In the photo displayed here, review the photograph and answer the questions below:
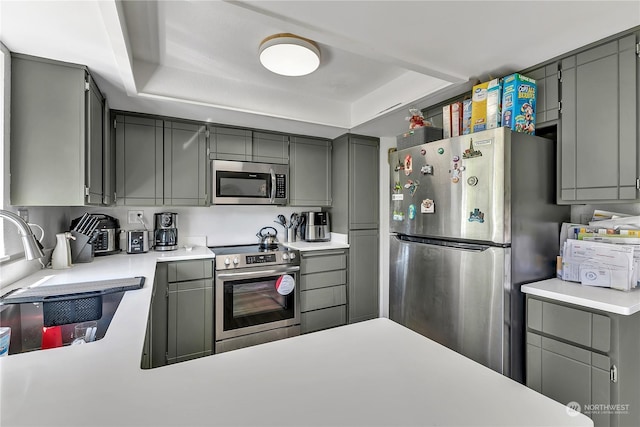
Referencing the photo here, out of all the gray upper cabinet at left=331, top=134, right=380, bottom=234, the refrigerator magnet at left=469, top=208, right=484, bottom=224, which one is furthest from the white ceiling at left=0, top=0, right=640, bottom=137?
the refrigerator magnet at left=469, top=208, right=484, bottom=224

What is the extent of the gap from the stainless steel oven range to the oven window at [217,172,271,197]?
0.56 metres

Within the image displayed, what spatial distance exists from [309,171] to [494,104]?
1.90m

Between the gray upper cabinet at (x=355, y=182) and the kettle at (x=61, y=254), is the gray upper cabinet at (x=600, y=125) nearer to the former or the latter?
the gray upper cabinet at (x=355, y=182)

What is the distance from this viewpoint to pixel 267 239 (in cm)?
312

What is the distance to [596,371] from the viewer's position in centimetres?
138

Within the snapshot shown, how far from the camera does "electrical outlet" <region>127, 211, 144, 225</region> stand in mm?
2744

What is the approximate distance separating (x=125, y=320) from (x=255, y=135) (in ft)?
7.44

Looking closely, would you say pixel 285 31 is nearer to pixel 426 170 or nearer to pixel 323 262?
pixel 426 170

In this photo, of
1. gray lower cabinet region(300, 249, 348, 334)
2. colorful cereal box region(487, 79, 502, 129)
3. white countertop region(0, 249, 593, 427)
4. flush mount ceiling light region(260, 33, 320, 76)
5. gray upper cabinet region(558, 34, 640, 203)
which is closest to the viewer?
white countertop region(0, 249, 593, 427)

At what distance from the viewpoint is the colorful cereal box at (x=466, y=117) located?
2.04 metres

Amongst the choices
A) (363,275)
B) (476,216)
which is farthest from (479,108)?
(363,275)

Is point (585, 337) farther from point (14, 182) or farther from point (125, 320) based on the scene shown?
point (14, 182)

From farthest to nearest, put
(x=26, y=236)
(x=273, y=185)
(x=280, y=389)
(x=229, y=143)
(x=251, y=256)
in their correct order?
(x=273, y=185), (x=229, y=143), (x=251, y=256), (x=26, y=236), (x=280, y=389)

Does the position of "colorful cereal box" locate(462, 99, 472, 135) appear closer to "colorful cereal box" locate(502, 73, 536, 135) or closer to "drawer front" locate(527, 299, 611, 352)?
"colorful cereal box" locate(502, 73, 536, 135)
